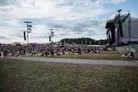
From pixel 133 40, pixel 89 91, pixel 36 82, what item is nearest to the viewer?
pixel 89 91

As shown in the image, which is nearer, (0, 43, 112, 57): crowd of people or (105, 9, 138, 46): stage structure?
(0, 43, 112, 57): crowd of people

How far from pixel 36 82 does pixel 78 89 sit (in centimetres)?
391

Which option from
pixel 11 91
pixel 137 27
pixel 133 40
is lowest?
pixel 11 91

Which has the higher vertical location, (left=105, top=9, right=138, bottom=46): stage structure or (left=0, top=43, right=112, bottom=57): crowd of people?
(left=105, top=9, right=138, bottom=46): stage structure

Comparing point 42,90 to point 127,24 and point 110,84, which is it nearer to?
point 110,84

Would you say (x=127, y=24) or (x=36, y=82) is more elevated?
(x=127, y=24)

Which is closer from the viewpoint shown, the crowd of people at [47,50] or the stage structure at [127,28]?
the crowd of people at [47,50]

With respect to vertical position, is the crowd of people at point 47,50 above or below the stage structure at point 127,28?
below

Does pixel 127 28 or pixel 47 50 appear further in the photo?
pixel 127 28

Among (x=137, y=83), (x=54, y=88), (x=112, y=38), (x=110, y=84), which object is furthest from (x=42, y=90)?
(x=112, y=38)

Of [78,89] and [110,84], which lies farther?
[110,84]

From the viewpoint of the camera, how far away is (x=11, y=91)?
1308cm

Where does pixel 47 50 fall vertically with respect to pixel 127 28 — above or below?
below

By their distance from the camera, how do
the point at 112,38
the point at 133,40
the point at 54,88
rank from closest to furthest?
the point at 54,88
the point at 133,40
the point at 112,38
